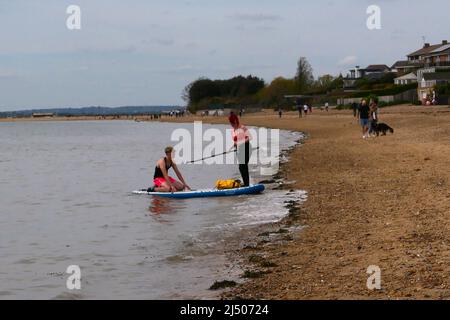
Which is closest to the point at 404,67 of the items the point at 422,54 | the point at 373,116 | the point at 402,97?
the point at 422,54

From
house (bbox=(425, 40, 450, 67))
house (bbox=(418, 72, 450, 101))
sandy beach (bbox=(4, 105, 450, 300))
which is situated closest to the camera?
sandy beach (bbox=(4, 105, 450, 300))

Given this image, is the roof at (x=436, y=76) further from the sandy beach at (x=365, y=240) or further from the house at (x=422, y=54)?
the sandy beach at (x=365, y=240)

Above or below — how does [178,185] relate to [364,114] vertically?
below

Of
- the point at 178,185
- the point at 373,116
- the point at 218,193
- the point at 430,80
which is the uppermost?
the point at 430,80

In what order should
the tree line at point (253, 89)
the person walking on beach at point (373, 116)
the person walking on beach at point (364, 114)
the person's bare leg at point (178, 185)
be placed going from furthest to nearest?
the tree line at point (253, 89) < the person walking on beach at point (364, 114) < the person walking on beach at point (373, 116) < the person's bare leg at point (178, 185)

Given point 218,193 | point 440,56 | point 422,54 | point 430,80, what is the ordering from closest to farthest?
point 218,193
point 430,80
point 440,56
point 422,54

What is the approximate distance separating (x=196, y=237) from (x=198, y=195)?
500cm

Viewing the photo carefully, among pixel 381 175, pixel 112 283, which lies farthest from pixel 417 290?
pixel 381 175

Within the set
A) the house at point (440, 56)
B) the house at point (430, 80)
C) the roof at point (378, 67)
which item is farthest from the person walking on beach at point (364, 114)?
the roof at point (378, 67)

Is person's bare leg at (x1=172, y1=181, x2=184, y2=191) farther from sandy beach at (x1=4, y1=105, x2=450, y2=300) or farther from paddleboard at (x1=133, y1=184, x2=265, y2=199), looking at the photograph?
sandy beach at (x1=4, y1=105, x2=450, y2=300)

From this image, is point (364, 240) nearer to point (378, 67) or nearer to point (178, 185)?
point (178, 185)

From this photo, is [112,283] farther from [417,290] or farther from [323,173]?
[323,173]

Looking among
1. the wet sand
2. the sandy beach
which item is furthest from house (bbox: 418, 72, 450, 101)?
the wet sand
